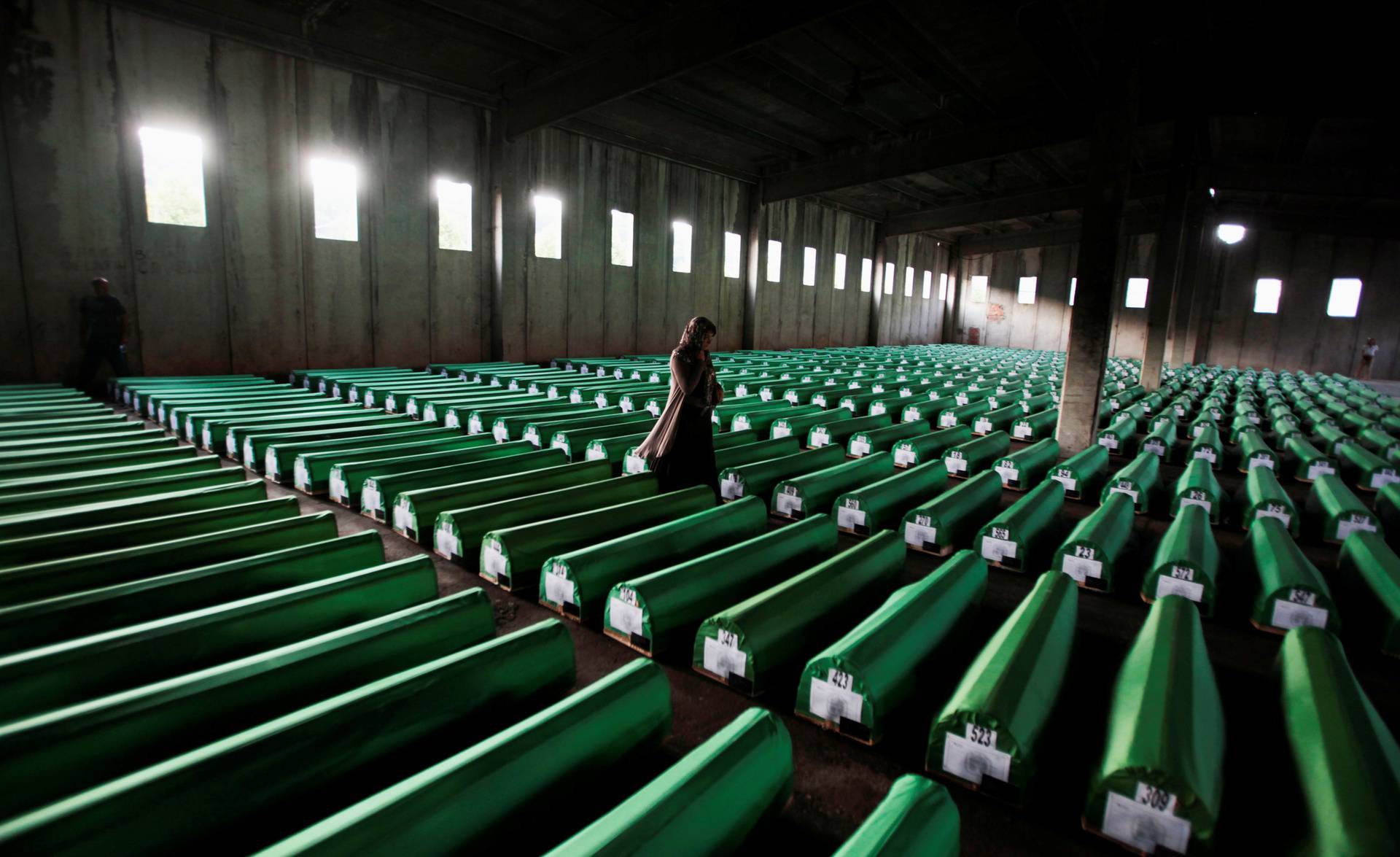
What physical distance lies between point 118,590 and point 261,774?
1.50m

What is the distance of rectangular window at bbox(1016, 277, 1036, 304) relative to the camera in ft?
97.2

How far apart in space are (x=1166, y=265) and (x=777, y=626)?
1361cm

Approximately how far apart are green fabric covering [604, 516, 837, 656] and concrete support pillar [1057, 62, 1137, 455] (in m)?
5.54

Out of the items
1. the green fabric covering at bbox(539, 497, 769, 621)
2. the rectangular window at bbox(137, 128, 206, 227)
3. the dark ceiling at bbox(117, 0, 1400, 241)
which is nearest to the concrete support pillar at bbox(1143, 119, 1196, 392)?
the dark ceiling at bbox(117, 0, 1400, 241)

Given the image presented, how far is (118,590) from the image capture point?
2586 mm

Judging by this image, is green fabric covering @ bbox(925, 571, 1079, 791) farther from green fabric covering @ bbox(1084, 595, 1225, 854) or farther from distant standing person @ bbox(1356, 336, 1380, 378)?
distant standing person @ bbox(1356, 336, 1380, 378)

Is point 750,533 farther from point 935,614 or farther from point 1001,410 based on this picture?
point 1001,410

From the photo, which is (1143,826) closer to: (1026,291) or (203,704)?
(203,704)

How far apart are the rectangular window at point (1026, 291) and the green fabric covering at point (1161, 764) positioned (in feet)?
102

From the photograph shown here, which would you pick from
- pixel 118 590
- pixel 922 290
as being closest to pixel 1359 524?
pixel 118 590

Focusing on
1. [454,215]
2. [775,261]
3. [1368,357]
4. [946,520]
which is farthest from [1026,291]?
[946,520]

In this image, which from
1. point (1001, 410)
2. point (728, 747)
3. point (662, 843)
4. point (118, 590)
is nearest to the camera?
point (662, 843)

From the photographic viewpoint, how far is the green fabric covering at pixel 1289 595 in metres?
3.27

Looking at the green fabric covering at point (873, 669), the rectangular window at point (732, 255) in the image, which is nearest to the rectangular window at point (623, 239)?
the rectangular window at point (732, 255)
